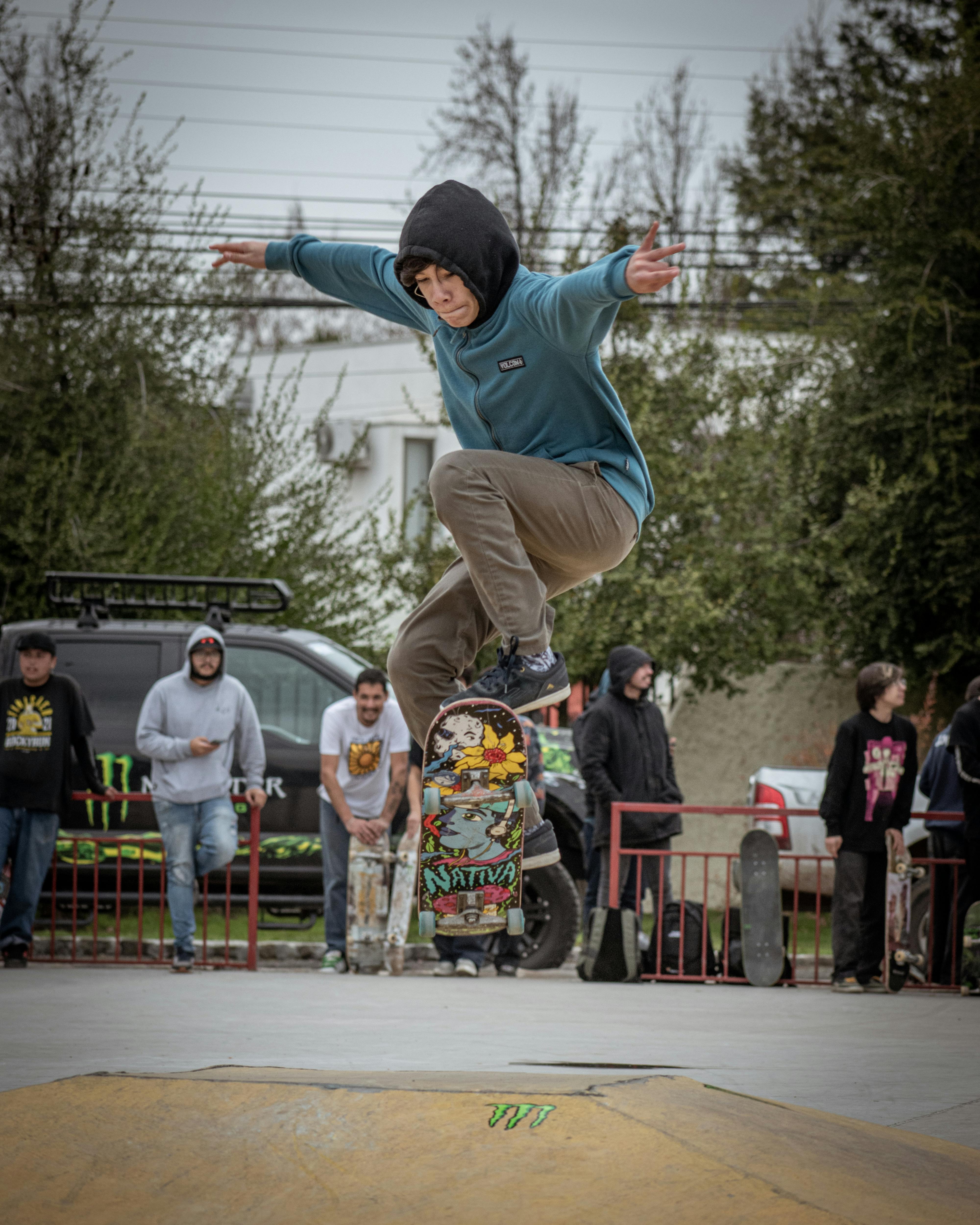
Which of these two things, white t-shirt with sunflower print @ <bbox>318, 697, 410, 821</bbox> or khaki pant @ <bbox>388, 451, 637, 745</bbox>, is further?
white t-shirt with sunflower print @ <bbox>318, 697, 410, 821</bbox>

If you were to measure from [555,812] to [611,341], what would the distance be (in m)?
7.79

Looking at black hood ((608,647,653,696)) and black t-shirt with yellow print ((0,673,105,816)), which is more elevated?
black hood ((608,647,653,696))

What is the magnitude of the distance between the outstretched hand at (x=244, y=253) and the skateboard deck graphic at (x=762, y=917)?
17.9ft

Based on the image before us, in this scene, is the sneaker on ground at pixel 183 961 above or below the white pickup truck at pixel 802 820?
below

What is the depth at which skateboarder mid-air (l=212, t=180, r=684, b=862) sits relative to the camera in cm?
373

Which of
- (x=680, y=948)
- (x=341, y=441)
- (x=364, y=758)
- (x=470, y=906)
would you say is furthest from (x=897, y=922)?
(x=341, y=441)

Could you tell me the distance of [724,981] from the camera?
8.79 meters

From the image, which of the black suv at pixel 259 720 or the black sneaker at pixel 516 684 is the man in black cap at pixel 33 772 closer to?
the black suv at pixel 259 720

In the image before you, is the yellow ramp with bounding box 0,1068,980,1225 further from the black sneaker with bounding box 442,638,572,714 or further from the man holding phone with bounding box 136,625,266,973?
the man holding phone with bounding box 136,625,266,973

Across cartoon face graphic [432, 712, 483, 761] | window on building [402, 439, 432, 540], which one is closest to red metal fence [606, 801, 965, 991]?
cartoon face graphic [432, 712, 483, 761]

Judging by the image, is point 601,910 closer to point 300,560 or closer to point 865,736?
point 865,736

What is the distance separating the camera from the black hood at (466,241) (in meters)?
3.71

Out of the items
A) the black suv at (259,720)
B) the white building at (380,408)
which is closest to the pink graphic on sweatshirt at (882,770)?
the black suv at (259,720)

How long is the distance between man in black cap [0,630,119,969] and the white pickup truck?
5085 millimetres
